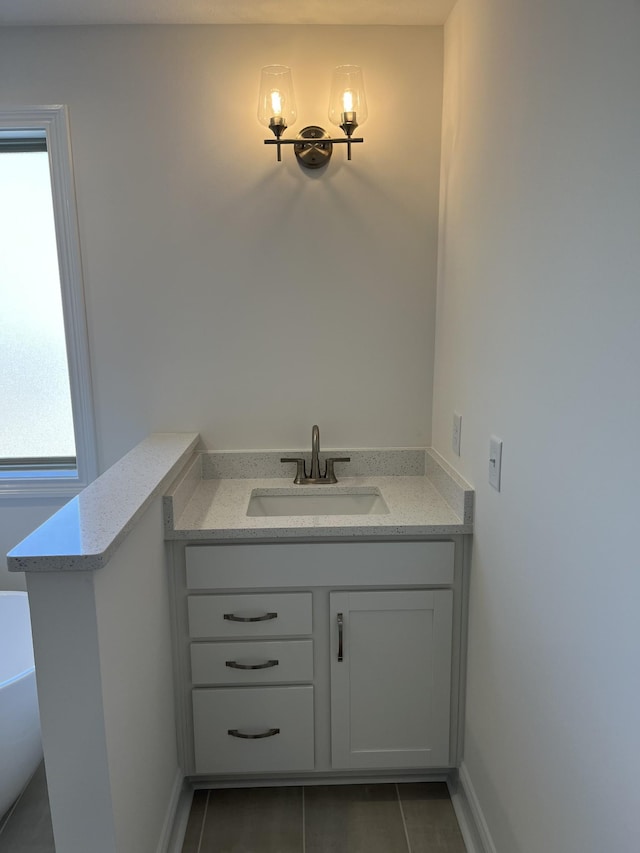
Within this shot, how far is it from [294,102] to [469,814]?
2284 millimetres

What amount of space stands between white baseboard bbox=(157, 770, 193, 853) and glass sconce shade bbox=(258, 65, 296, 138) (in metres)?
2.07

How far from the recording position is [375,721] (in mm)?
1867

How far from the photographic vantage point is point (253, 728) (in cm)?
185

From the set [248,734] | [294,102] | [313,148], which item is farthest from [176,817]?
[294,102]

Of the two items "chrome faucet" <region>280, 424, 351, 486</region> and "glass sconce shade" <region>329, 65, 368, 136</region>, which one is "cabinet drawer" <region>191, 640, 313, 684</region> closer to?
"chrome faucet" <region>280, 424, 351, 486</region>

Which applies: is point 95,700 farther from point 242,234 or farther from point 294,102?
point 294,102

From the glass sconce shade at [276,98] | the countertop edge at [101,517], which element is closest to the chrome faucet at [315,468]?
the countertop edge at [101,517]

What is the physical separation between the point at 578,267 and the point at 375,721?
4.89 feet

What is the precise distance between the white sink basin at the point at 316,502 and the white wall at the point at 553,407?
0.48 metres

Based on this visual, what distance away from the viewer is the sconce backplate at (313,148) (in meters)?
2.00

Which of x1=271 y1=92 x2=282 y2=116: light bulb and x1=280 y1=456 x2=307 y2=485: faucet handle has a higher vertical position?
x1=271 y1=92 x2=282 y2=116: light bulb

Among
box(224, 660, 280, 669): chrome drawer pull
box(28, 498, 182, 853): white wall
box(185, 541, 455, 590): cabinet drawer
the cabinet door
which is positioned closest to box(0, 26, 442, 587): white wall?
box(185, 541, 455, 590): cabinet drawer

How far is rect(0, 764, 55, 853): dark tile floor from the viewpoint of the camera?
1.72m

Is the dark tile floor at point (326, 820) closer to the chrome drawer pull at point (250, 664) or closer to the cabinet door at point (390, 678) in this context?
the cabinet door at point (390, 678)
